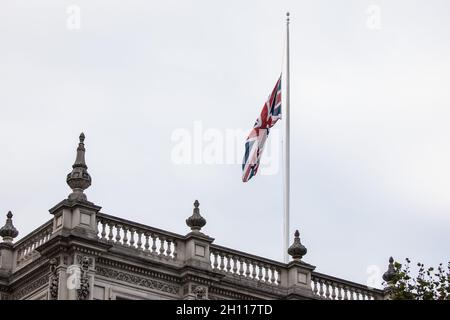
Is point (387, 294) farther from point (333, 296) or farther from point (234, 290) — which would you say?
point (234, 290)

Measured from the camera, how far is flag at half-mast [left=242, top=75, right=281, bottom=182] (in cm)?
5238

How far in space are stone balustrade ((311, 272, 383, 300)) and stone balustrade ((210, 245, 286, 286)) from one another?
5.05 ft

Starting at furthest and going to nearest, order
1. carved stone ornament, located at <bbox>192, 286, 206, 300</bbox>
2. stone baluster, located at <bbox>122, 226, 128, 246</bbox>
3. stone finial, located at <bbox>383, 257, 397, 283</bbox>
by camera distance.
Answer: stone finial, located at <bbox>383, 257, 397, 283</bbox>
carved stone ornament, located at <bbox>192, 286, 206, 300</bbox>
stone baluster, located at <bbox>122, 226, 128, 246</bbox>

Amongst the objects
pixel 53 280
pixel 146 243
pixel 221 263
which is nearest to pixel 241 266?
pixel 221 263

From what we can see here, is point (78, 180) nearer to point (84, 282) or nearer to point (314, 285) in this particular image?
point (84, 282)

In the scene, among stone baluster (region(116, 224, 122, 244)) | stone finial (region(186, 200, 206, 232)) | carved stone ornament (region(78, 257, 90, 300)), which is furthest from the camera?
stone finial (region(186, 200, 206, 232))

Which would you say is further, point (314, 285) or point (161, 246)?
point (314, 285)

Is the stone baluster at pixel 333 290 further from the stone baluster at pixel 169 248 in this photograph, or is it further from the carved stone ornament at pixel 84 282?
the carved stone ornament at pixel 84 282

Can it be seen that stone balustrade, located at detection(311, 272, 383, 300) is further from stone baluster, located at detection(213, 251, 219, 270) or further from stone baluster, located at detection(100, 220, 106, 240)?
stone baluster, located at detection(100, 220, 106, 240)

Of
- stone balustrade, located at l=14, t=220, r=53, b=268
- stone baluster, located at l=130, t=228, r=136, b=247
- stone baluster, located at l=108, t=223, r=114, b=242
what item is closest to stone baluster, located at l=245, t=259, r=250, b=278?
stone baluster, located at l=130, t=228, r=136, b=247

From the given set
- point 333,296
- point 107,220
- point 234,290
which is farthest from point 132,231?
point 333,296

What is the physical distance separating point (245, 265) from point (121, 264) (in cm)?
543

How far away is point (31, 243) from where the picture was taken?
47.0 metres
